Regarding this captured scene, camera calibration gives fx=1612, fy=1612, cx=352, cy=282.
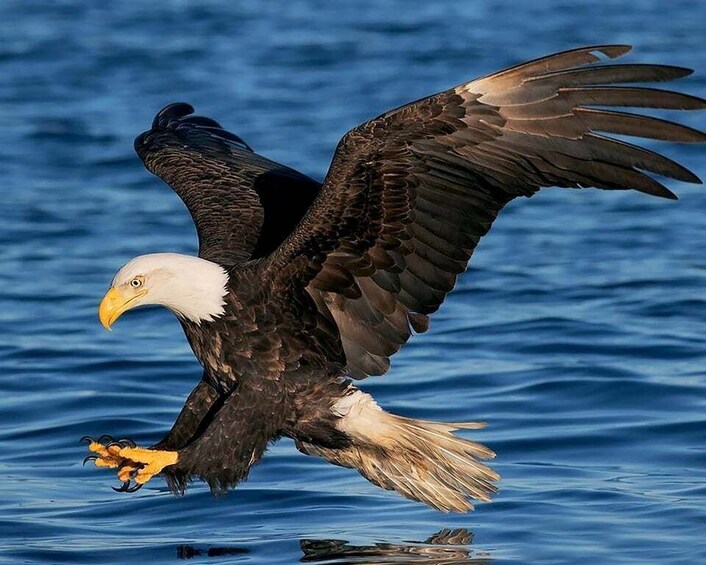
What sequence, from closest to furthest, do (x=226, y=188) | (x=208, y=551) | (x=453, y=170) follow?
(x=453, y=170) → (x=208, y=551) → (x=226, y=188)

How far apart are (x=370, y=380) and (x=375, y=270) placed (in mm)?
2791

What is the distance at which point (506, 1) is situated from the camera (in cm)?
2256

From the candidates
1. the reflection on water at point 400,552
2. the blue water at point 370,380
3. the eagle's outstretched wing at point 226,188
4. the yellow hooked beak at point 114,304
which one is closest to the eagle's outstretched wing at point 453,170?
the yellow hooked beak at point 114,304

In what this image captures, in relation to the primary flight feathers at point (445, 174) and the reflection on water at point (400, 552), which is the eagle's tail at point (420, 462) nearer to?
the reflection on water at point (400, 552)

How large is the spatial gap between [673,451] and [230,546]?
2.24m

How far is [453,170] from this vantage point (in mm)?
5738

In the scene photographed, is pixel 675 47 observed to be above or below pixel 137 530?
above

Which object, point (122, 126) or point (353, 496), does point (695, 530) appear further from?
point (122, 126)

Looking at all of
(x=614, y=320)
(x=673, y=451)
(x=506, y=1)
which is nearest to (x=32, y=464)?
(x=673, y=451)

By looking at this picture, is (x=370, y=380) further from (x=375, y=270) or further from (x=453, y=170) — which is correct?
(x=453, y=170)

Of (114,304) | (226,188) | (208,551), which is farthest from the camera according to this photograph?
(226,188)

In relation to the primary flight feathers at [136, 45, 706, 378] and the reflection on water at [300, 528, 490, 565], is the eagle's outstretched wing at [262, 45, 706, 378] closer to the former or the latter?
the primary flight feathers at [136, 45, 706, 378]

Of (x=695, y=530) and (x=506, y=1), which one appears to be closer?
(x=695, y=530)

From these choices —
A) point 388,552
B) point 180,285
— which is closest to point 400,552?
point 388,552
